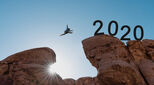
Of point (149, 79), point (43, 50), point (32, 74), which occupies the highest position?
point (43, 50)

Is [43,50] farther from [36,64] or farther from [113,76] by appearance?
[113,76]

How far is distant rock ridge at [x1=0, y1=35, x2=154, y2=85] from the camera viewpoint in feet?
30.0

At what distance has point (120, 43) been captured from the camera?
12.3 meters

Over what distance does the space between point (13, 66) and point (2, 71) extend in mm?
651

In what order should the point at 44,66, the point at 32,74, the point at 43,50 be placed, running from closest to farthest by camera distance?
the point at 32,74
the point at 44,66
the point at 43,50

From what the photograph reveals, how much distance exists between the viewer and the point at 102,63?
10.4 m

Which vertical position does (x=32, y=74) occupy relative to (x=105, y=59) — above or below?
below

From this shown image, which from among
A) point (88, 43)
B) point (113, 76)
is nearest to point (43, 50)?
point (88, 43)

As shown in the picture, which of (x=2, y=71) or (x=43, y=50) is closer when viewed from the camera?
(x=2, y=71)

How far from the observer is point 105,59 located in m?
10.8

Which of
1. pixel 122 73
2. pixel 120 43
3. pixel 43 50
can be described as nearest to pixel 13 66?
pixel 43 50

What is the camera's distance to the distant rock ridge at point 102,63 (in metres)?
9.13

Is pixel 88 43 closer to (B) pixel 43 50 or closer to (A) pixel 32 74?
(B) pixel 43 50

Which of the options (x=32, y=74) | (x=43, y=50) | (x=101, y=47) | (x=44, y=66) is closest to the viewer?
(x=32, y=74)
